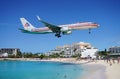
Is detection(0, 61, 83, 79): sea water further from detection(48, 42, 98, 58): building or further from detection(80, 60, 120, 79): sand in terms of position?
detection(48, 42, 98, 58): building

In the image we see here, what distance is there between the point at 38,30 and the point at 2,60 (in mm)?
108303

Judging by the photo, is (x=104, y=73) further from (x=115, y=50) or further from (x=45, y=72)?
(x=115, y=50)

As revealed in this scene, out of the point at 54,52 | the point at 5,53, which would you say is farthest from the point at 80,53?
the point at 5,53

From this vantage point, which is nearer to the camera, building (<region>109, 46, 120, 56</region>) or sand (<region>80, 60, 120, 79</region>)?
sand (<region>80, 60, 120, 79</region>)

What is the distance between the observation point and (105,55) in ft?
303

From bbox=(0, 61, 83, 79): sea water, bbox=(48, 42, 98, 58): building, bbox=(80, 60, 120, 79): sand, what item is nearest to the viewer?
bbox=(80, 60, 120, 79): sand

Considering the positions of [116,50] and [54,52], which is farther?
[54,52]

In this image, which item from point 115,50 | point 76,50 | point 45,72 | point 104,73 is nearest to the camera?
point 104,73

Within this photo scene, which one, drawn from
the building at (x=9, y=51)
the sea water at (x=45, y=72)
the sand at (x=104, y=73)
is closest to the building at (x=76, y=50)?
the building at (x=9, y=51)

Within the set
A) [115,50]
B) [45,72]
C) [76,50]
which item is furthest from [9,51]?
[45,72]

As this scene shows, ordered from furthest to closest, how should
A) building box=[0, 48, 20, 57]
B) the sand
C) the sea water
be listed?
building box=[0, 48, 20, 57] < the sea water < the sand

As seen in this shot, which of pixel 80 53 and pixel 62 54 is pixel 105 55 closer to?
pixel 80 53

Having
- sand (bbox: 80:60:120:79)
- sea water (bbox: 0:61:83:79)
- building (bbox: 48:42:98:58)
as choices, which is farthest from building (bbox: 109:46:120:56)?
sand (bbox: 80:60:120:79)

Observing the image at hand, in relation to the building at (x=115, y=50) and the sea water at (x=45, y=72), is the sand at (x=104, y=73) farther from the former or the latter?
the building at (x=115, y=50)
